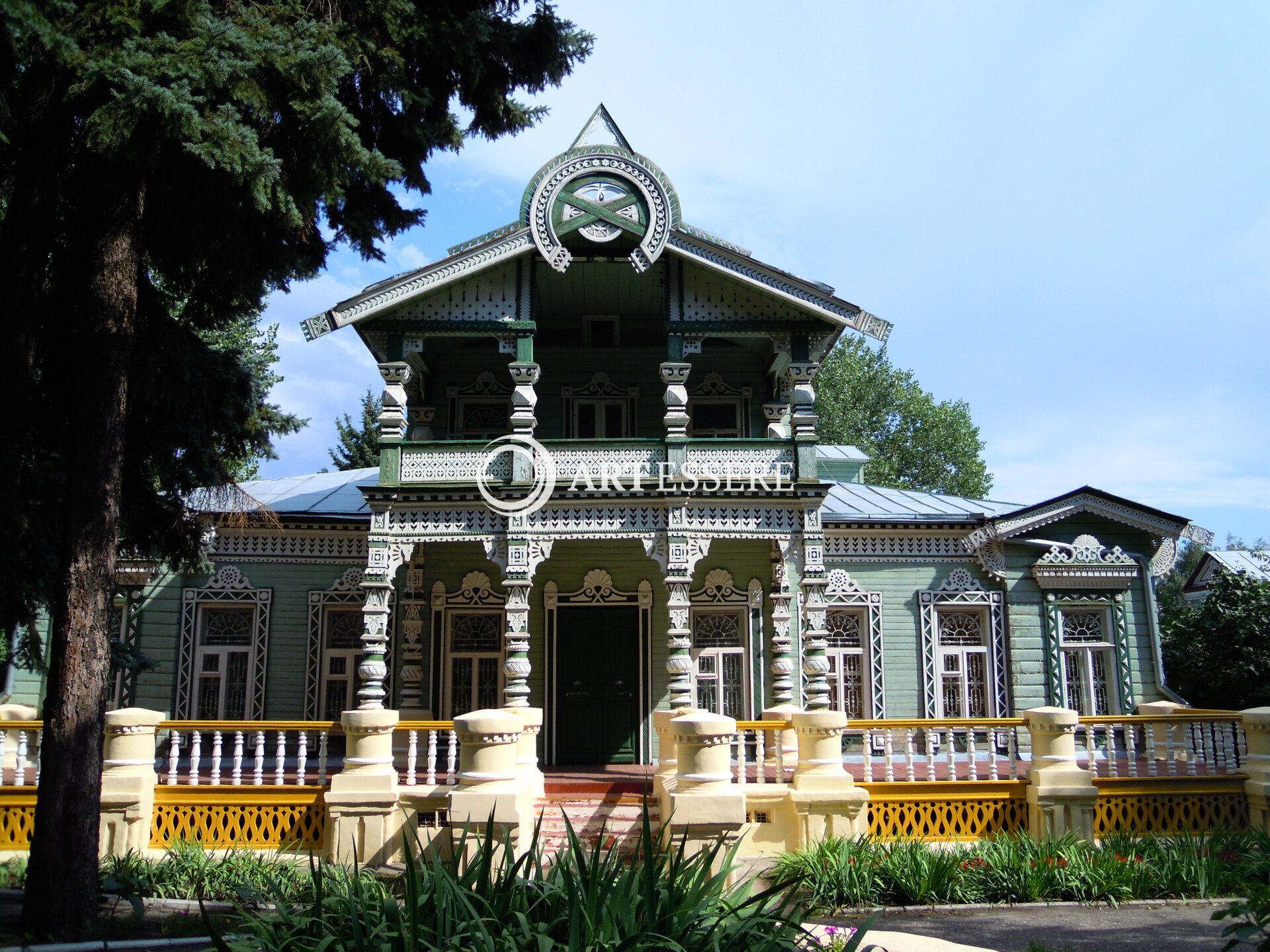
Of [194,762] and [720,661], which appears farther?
[720,661]

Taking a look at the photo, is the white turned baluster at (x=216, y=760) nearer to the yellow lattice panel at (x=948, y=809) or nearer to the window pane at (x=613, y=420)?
the yellow lattice panel at (x=948, y=809)

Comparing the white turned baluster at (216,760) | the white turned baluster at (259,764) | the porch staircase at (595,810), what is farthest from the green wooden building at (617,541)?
the white turned baluster at (216,760)

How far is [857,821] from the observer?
9953 millimetres

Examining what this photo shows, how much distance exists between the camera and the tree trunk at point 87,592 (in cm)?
683

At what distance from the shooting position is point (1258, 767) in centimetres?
1055

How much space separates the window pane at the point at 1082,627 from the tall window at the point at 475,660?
367 inches

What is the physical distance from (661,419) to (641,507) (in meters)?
3.33

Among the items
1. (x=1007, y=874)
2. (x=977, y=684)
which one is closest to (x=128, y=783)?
(x=1007, y=874)

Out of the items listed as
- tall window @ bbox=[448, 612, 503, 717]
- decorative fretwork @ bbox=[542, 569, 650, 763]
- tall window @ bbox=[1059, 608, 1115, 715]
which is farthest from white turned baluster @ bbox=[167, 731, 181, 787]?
tall window @ bbox=[1059, 608, 1115, 715]

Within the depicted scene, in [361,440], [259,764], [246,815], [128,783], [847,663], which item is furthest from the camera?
[361,440]

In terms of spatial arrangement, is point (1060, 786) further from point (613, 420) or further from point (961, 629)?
point (613, 420)

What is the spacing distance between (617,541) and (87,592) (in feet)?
30.1

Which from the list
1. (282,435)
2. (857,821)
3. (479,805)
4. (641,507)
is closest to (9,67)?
(282,435)

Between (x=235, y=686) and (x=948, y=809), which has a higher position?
(x=235, y=686)
